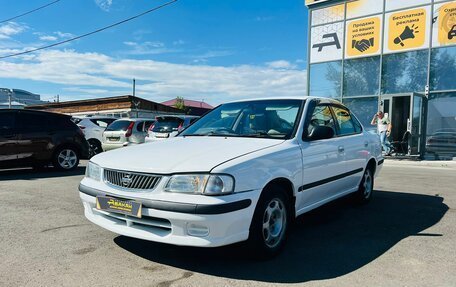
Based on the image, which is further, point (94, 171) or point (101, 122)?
point (101, 122)

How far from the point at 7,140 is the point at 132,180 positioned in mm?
6767

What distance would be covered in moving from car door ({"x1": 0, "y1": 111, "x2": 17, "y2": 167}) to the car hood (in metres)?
5.92

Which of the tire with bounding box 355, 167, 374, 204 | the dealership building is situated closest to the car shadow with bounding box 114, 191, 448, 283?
the tire with bounding box 355, 167, 374, 204

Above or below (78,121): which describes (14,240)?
below

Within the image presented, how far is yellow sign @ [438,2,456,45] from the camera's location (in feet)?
49.1

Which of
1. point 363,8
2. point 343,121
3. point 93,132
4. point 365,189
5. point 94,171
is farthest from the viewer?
point 363,8

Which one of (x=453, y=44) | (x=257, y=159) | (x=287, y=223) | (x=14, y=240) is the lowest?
(x=14, y=240)

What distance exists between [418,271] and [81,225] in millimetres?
3726

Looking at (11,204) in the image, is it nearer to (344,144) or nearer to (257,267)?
(257,267)

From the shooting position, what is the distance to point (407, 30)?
16031 millimetres


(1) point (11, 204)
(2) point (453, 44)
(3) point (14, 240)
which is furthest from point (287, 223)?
(2) point (453, 44)

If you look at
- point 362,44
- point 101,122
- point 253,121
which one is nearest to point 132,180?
point 253,121

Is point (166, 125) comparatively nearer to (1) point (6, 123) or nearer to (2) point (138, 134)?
(2) point (138, 134)

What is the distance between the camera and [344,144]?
5086 mm
